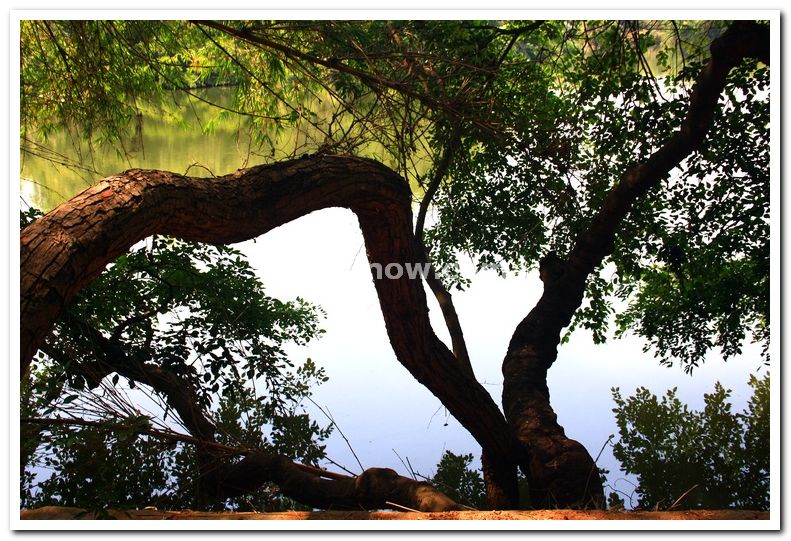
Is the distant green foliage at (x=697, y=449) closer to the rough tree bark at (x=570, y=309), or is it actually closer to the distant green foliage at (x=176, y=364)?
the rough tree bark at (x=570, y=309)

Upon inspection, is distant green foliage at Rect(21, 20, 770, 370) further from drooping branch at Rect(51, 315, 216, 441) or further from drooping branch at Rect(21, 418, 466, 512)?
drooping branch at Rect(21, 418, 466, 512)

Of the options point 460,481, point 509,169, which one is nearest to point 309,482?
point 460,481

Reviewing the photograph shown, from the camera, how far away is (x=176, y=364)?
3184mm

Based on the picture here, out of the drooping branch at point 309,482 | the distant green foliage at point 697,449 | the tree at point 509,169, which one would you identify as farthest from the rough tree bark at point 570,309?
the distant green foliage at point 697,449

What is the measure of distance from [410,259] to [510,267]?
4.12ft

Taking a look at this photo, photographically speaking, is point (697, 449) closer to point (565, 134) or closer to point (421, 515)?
point (565, 134)

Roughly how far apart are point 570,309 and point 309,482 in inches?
49.8

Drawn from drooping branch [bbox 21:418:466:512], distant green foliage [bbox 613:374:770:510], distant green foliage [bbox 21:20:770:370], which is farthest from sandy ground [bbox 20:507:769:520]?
distant green foliage [bbox 613:374:770:510]

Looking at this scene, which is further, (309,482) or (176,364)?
(176,364)

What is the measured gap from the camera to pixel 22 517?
82.5 inches

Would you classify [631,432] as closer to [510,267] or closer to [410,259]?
→ [510,267]

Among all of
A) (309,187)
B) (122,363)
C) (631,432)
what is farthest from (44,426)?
(631,432)

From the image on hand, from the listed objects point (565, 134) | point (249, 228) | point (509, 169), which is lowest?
point (249, 228)

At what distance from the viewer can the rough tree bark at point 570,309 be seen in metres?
2.71
